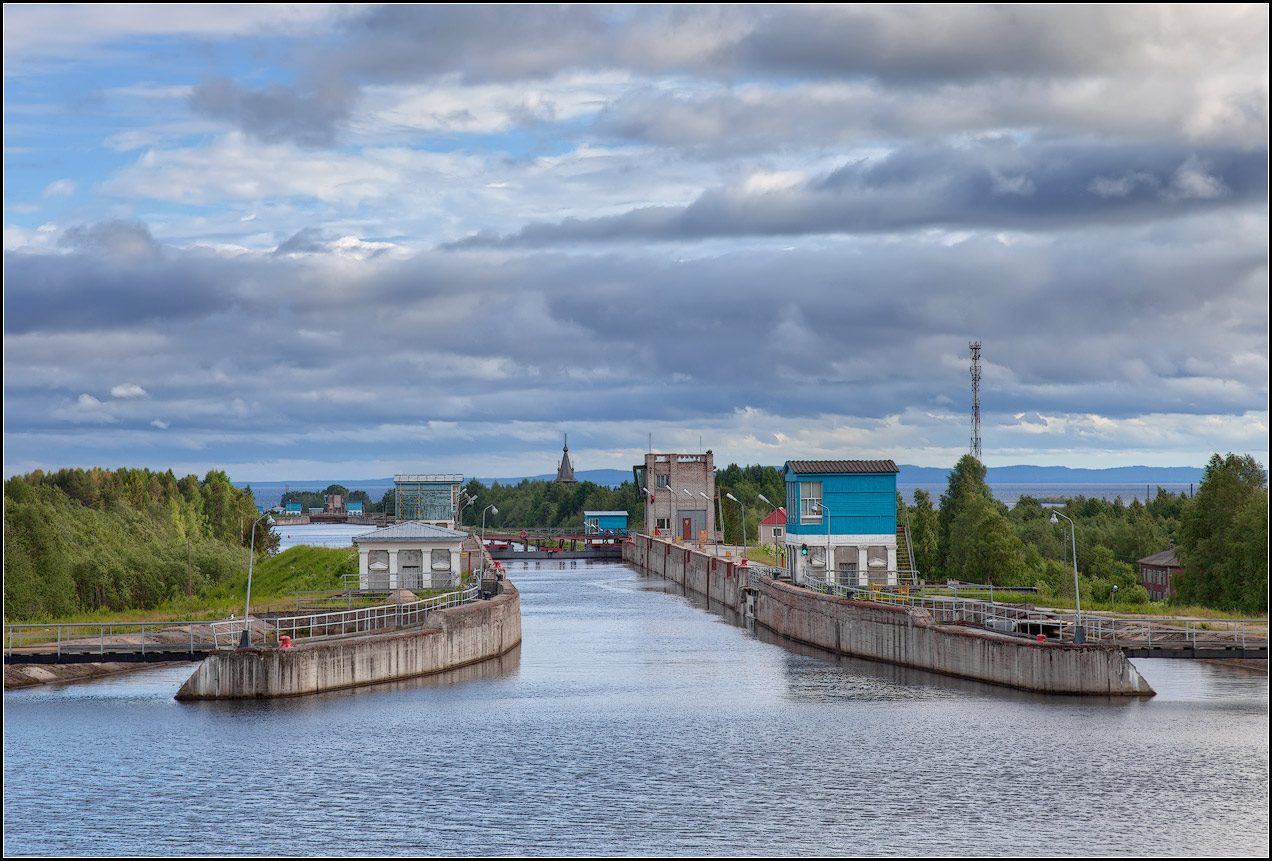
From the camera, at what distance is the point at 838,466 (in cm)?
7681

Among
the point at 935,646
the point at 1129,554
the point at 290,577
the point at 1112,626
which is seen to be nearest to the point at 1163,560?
the point at 1129,554

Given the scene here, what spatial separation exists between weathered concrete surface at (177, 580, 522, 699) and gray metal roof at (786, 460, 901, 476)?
67.9 feet

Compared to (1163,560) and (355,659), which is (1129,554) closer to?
(1163,560)

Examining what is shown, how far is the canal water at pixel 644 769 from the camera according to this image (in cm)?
3170

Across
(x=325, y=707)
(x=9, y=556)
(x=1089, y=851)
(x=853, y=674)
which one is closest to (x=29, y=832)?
(x=325, y=707)

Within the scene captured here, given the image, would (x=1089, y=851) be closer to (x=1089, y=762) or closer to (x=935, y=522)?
(x=1089, y=762)

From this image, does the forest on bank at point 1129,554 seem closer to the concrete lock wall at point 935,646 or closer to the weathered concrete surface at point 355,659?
→ the concrete lock wall at point 935,646

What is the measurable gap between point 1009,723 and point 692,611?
51.8 meters

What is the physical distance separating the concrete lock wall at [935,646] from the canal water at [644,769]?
1016 mm

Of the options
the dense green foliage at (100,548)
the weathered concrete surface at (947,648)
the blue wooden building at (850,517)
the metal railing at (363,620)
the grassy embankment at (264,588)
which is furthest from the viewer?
the dense green foliage at (100,548)

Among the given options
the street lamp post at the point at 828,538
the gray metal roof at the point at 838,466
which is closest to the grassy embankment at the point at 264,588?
the gray metal roof at the point at 838,466

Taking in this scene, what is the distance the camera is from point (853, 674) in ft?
195

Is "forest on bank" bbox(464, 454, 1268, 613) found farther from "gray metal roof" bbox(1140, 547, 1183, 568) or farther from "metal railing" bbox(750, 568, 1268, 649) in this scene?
"metal railing" bbox(750, 568, 1268, 649)

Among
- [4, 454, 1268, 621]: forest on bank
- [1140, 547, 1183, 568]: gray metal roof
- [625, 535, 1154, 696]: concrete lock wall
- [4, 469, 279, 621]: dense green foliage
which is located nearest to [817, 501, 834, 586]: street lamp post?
[625, 535, 1154, 696]: concrete lock wall
